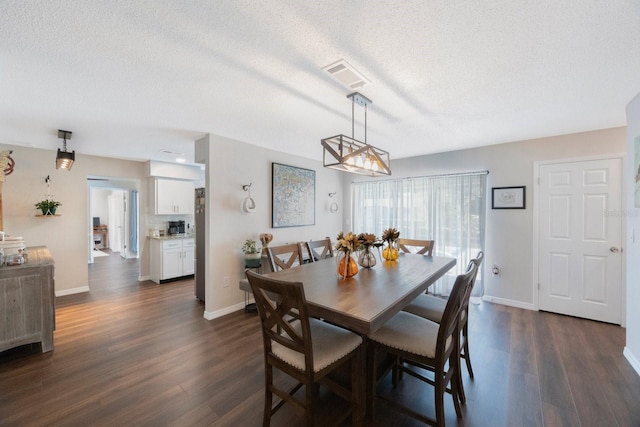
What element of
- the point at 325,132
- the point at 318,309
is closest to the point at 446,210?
the point at 325,132

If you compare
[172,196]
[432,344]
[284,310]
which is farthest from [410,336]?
[172,196]

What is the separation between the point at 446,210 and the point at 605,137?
192cm

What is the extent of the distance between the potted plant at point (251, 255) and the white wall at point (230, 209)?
94 mm

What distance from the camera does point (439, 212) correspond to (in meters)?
4.21

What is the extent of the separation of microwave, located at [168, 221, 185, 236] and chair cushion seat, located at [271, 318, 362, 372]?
4600mm

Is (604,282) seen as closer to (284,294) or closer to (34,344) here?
(284,294)

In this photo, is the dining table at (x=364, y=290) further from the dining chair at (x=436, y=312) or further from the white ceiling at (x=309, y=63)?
the white ceiling at (x=309, y=63)

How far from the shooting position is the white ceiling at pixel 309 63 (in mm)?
1294

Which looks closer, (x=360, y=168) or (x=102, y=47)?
(x=102, y=47)

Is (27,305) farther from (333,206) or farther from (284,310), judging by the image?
(333,206)

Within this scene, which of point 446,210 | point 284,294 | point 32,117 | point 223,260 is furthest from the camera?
point 446,210

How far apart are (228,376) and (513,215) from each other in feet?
13.0

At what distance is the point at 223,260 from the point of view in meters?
3.43

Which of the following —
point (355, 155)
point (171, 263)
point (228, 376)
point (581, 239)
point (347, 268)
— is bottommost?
point (228, 376)
